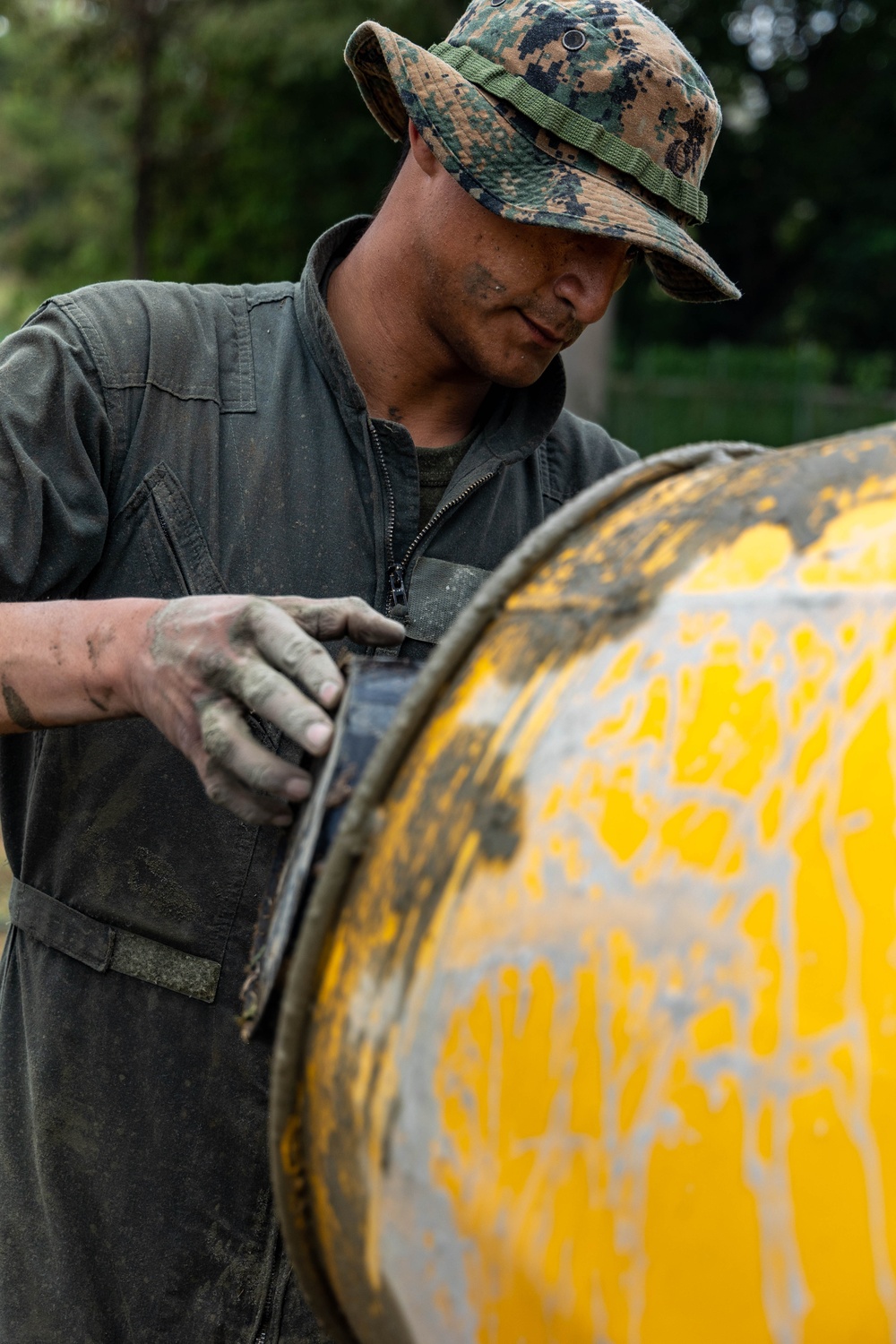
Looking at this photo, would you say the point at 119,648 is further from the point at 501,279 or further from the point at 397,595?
the point at 501,279

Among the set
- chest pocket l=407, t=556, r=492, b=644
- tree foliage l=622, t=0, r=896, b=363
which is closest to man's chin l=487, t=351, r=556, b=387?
chest pocket l=407, t=556, r=492, b=644

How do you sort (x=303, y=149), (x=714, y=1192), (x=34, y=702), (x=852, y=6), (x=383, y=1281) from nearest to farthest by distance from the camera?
(x=714, y=1192) < (x=383, y=1281) < (x=34, y=702) < (x=303, y=149) < (x=852, y=6)

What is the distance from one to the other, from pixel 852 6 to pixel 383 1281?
2119 centimetres

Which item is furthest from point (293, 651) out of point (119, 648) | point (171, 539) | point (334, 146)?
point (334, 146)

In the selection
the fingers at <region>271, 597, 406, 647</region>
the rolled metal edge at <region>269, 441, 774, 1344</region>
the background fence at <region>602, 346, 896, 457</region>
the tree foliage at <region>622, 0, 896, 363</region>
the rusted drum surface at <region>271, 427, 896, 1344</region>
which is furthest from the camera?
the tree foliage at <region>622, 0, 896, 363</region>

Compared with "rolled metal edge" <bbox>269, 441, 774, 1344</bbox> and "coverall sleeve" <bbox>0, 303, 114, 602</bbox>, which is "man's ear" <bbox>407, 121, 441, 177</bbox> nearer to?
"coverall sleeve" <bbox>0, 303, 114, 602</bbox>

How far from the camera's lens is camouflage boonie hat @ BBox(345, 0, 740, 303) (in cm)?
165

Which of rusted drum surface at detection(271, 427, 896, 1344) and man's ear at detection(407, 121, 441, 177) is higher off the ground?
man's ear at detection(407, 121, 441, 177)

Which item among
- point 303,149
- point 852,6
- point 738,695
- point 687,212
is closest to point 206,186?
point 303,149

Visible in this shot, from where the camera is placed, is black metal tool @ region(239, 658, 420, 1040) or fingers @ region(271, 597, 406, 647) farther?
fingers @ region(271, 597, 406, 647)

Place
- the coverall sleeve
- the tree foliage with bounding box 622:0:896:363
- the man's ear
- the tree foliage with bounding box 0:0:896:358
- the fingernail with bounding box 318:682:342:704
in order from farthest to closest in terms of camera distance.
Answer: the tree foliage with bounding box 622:0:896:363 < the tree foliage with bounding box 0:0:896:358 < the man's ear < the coverall sleeve < the fingernail with bounding box 318:682:342:704

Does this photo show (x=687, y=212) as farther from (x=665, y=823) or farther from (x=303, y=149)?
(x=303, y=149)

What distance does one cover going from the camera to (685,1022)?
86cm

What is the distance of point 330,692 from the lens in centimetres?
112
